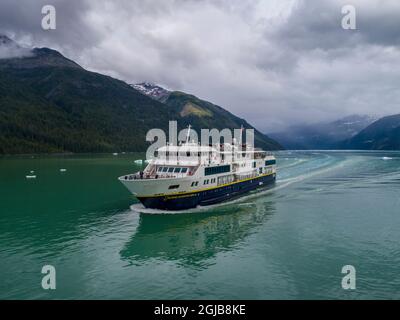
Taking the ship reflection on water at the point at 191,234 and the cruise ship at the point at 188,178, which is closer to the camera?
the ship reflection on water at the point at 191,234

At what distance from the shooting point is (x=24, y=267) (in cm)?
3022

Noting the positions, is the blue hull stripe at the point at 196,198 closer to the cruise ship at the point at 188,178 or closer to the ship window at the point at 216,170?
the cruise ship at the point at 188,178

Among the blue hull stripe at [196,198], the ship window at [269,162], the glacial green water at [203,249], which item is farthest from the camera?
the ship window at [269,162]

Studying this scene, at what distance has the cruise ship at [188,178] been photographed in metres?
49.6

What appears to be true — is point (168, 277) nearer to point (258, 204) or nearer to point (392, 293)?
point (392, 293)

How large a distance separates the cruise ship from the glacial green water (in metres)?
2.81

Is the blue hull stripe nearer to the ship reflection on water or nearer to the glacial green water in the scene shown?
the ship reflection on water

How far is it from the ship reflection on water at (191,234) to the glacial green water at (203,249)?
13 centimetres

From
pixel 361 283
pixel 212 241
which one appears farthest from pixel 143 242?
pixel 361 283

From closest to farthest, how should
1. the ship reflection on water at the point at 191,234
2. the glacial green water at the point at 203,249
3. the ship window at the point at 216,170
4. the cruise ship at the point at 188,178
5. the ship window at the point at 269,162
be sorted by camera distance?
the glacial green water at the point at 203,249 → the ship reflection on water at the point at 191,234 → the cruise ship at the point at 188,178 → the ship window at the point at 216,170 → the ship window at the point at 269,162

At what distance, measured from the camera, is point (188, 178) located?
167 ft

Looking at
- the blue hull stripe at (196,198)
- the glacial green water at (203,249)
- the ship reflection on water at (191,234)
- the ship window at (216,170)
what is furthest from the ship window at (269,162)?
the ship reflection on water at (191,234)
